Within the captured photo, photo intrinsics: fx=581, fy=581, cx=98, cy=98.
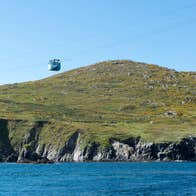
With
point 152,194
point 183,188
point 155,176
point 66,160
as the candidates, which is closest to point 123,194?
point 152,194

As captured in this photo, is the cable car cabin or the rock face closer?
the cable car cabin

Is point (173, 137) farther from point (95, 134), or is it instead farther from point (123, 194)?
point (123, 194)

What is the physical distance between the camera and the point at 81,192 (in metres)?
87.4

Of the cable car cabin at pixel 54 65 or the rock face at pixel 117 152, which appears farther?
the rock face at pixel 117 152

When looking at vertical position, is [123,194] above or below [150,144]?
below

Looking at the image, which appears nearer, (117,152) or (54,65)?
(54,65)

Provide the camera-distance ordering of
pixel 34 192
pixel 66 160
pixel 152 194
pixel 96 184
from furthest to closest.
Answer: pixel 66 160, pixel 96 184, pixel 34 192, pixel 152 194

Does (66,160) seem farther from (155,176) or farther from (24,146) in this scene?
(155,176)

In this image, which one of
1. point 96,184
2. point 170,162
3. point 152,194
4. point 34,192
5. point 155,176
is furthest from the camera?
point 170,162

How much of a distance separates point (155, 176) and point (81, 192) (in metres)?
36.6

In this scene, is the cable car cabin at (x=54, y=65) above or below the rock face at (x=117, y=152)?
above

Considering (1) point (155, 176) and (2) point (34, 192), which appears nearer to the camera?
(2) point (34, 192)

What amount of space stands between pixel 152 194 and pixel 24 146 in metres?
120

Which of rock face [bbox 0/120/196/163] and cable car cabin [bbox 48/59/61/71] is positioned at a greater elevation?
cable car cabin [bbox 48/59/61/71]
